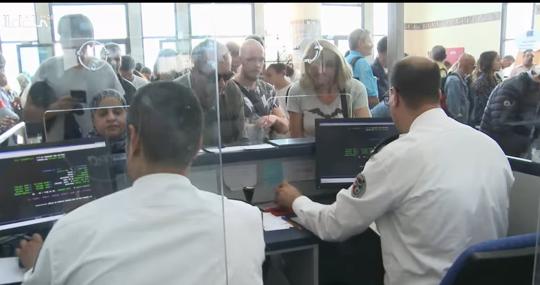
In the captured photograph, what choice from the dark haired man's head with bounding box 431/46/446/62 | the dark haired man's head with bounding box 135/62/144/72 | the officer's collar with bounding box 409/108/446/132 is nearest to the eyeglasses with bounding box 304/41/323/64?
the dark haired man's head with bounding box 135/62/144/72

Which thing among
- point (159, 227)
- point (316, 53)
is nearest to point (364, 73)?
point (316, 53)

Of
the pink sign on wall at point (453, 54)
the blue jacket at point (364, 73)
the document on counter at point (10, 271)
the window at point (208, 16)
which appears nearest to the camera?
the window at point (208, 16)

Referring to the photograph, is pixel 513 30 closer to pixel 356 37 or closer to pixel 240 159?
pixel 356 37

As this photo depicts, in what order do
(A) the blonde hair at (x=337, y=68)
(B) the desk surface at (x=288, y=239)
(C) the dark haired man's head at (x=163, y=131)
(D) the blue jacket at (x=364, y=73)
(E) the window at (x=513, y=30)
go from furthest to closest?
(D) the blue jacket at (x=364, y=73), (E) the window at (x=513, y=30), (A) the blonde hair at (x=337, y=68), (B) the desk surface at (x=288, y=239), (C) the dark haired man's head at (x=163, y=131)

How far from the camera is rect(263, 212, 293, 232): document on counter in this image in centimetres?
174

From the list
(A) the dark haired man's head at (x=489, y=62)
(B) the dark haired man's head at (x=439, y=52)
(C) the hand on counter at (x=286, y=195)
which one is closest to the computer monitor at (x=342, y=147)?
(C) the hand on counter at (x=286, y=195)

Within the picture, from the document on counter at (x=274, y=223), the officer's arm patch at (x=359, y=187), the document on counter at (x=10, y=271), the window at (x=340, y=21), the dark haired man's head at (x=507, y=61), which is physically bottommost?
the document on counter at (x=274, y=223)

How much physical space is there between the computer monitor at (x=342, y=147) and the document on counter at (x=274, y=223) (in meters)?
0.31

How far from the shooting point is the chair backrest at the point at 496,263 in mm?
1138

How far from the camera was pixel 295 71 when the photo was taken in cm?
288

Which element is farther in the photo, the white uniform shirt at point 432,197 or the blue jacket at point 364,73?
the blue jacket at point 364,73

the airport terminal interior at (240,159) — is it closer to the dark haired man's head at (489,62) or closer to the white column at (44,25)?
the white column at (44,25)

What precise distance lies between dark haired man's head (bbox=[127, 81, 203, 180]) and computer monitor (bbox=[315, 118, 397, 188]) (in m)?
1.01

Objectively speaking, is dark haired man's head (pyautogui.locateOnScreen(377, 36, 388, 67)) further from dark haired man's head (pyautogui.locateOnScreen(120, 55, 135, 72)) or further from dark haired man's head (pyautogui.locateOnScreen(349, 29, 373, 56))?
dark haired man's head (pyautogui.locateOnScreen(120, 55, 135, 72))
